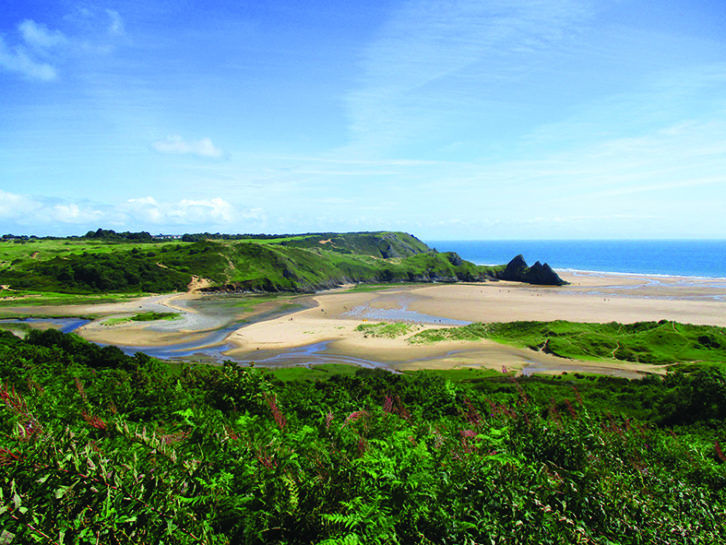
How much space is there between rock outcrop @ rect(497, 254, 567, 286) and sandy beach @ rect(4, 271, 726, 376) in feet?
23.8

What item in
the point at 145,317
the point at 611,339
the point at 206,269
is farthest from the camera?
the point at 206,269

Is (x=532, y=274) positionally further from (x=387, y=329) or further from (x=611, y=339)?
(x=387, y=329)

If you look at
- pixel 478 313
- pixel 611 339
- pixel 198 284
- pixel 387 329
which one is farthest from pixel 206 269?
pixel 611 339

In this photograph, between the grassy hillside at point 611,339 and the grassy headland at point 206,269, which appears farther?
the grassy headland at point 206,269

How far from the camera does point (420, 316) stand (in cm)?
6894

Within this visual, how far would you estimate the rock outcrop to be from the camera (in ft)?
373

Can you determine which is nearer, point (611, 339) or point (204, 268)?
point (611, 339)

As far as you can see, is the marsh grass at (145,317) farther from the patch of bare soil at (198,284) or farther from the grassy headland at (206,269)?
the grassy headland at (206,269)

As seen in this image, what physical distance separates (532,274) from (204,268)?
3834 inches

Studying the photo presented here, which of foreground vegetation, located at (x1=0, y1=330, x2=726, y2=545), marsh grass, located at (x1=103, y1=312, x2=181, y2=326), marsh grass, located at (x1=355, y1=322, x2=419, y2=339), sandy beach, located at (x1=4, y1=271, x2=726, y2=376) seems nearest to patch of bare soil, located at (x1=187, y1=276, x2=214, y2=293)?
sandy beach, located at (x1=4, y1=271, x2=726, y2=376)

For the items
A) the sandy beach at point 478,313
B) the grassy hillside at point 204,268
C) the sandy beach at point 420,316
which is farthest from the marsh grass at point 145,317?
the grassy hillside at point 204,268

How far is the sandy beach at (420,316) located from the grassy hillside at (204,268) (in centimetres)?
1444

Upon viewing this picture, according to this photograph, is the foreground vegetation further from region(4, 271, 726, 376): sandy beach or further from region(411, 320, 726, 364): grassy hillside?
region(411, 320, 726, 364): grassy hillside

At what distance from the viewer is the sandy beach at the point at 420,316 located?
43250 millimetres
